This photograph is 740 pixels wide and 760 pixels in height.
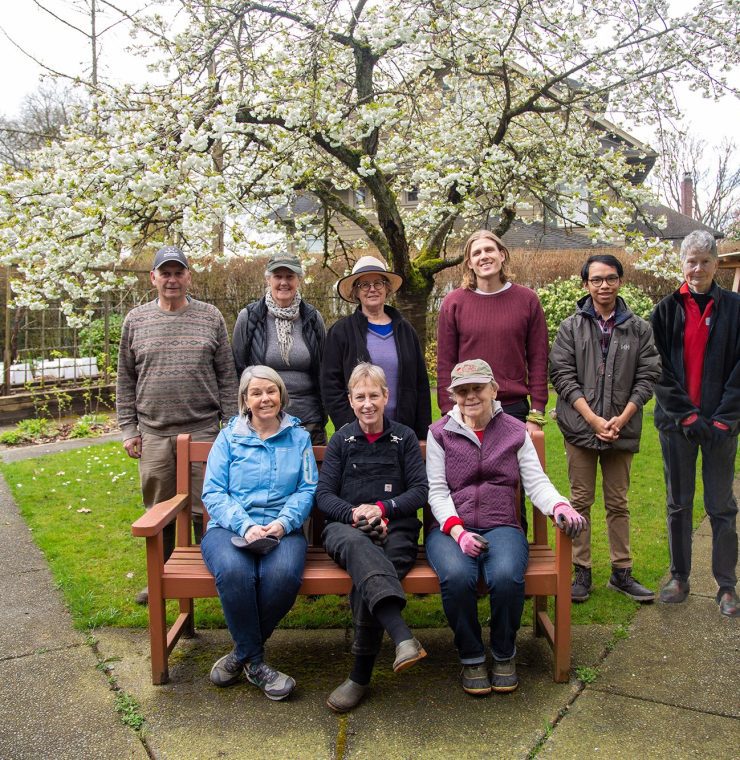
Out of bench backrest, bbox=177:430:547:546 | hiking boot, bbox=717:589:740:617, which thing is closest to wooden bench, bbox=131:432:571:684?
bench backrest, bbox=177:430:547:546

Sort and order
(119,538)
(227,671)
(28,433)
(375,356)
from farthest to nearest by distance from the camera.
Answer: (28,433), (119,538), (375,356), (227,671)

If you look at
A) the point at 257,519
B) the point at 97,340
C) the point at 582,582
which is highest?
the point at 97,340

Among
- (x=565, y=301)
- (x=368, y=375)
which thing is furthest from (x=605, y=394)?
(x=565, y=301)

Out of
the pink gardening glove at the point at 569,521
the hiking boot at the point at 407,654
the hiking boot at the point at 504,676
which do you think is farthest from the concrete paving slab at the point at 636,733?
the pink gardening glove at the point at 569,521

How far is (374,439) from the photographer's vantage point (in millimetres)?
3566

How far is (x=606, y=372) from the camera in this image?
4.04 meters

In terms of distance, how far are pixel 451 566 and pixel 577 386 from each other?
4.82 ft

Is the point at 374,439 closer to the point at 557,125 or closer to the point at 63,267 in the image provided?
the point at 63,267

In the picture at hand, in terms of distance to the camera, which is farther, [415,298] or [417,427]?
[415,298]

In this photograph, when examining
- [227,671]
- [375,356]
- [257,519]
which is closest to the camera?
[227,671]

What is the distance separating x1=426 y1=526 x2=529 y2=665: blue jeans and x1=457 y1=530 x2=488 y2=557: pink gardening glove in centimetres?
4

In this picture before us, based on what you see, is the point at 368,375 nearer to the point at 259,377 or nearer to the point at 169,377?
the point at 259,377

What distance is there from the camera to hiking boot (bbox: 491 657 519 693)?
313 centimetres

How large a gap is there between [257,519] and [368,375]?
0.87 m
